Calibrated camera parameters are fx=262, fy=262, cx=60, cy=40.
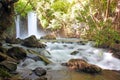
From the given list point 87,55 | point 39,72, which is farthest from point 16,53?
point 87,55

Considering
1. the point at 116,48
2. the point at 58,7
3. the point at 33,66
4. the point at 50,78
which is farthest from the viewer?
the point at 58,7

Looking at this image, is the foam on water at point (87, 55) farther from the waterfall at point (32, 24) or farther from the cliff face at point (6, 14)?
the waterfall at point (32, 24)

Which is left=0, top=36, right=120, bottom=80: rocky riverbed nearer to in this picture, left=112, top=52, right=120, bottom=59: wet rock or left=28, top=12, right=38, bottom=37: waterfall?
left=112, top=52, right=120, bottom=59: wet rock

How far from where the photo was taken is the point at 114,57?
1377 cm

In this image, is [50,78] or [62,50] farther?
[62,50]

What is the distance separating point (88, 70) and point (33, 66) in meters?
2.40

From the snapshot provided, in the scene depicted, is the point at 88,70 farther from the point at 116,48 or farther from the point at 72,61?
the point at 116,48

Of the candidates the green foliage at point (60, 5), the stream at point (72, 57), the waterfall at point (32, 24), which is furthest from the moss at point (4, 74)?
the waterfall at point (32, 24)

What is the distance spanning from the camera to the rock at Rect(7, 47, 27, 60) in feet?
38.7

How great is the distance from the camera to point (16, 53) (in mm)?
11969

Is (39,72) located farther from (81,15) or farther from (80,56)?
(80,56)

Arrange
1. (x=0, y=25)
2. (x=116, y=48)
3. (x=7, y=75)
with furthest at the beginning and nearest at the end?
(x=116, y=48) < (x=0, y=25) < (x=7, y=75)

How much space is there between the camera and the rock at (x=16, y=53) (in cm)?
1178

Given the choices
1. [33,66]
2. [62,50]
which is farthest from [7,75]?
[62,50]
